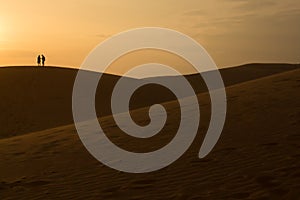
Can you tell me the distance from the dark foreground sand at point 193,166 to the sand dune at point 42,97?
1581cm

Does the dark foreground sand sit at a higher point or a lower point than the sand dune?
lower

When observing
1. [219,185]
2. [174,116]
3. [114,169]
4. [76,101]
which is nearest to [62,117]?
[76,101]

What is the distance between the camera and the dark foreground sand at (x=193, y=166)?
23.6 ft

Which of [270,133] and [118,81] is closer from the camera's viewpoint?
[270,133]

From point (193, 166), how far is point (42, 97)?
2979 cm

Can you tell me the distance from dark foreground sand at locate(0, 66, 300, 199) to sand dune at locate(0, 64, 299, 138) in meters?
15.8

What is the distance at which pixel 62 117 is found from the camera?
3044 cm

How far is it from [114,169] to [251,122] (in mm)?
3484

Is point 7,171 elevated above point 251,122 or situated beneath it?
situated beneath

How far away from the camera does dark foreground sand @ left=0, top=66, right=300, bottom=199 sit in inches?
283

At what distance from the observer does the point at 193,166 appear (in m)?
8.54

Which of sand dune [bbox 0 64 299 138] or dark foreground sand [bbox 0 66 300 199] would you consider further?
sand dune [bbox 0 64 299 138]

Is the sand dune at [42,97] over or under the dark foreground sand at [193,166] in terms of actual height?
over

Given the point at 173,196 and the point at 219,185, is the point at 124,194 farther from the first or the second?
the point at 219,185
